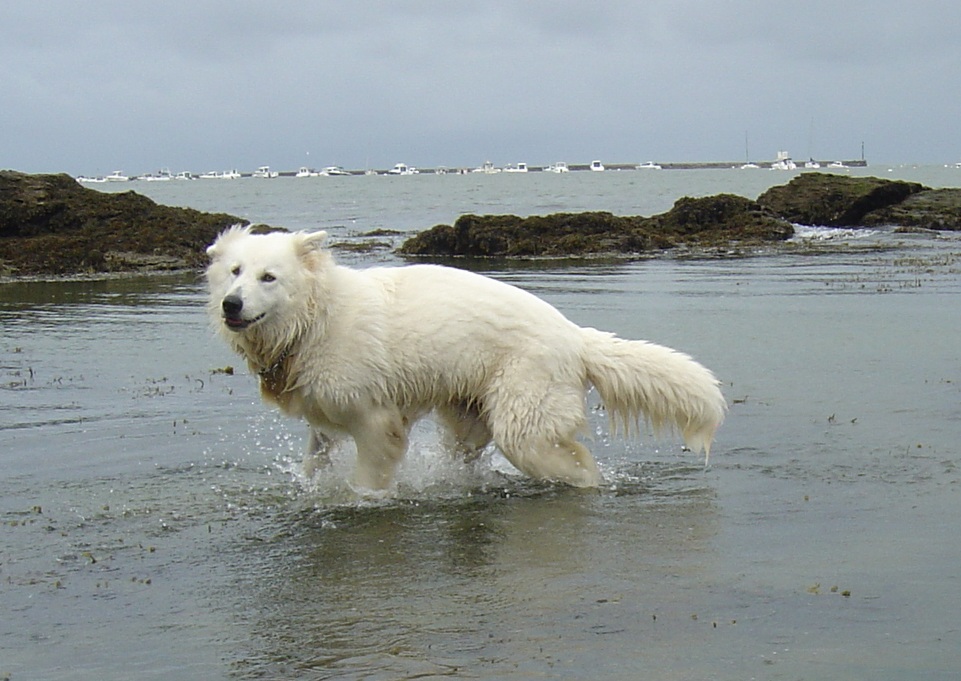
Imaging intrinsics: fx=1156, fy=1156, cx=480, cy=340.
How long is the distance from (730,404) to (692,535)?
365cm

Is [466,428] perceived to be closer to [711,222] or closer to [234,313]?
[234,313]

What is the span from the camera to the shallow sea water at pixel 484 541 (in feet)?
15.7

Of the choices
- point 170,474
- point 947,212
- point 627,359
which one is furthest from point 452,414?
point 947,212

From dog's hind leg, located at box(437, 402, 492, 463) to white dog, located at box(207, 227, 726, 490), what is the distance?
0.17 metres

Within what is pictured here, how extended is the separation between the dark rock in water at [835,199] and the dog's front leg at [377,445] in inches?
1303

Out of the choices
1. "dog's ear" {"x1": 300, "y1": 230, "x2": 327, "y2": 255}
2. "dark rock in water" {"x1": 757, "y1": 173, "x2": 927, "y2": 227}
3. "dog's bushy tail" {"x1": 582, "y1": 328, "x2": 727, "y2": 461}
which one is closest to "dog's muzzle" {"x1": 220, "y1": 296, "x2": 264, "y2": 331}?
"dog's ear" {"x1": 300, "y1": 230, "x2": 327, "y2": 255}

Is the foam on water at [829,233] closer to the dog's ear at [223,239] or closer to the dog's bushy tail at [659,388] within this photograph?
the dog's bushy tail at [659,388]

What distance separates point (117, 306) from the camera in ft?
58.1

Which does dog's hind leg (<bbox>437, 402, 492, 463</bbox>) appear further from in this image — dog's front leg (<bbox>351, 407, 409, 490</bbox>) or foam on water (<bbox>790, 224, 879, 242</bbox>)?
foam on water (<bbox>790, 224, 879, 242</bbox>)

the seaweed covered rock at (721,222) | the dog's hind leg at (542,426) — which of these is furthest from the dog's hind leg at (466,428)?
the seaweed covered rock at (721,222)

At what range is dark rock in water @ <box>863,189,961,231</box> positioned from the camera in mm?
36125

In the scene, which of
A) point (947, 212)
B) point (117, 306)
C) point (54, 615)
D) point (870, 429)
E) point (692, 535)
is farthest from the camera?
point (947, 212)

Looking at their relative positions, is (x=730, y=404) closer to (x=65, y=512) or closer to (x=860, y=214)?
(x=65, y=512)

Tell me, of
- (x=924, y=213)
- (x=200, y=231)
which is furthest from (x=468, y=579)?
(x=924, y=213)
